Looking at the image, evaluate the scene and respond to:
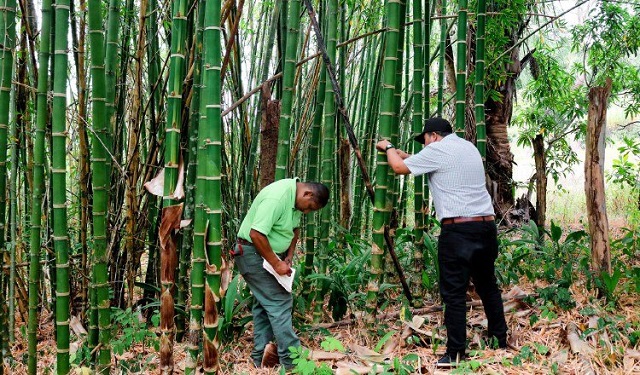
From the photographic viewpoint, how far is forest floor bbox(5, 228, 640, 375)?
262 cm

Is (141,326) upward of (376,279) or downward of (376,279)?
downward

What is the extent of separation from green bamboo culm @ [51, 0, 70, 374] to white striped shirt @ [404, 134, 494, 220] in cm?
148

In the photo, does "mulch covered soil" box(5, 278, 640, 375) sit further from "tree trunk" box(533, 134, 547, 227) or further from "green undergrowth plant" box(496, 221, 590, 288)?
"tree trunk" box(533, 134, 547, 227)

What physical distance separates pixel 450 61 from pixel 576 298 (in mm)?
3163

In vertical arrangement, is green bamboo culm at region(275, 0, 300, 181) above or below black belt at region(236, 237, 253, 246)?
above

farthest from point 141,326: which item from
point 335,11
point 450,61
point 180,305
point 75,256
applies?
point 450,61

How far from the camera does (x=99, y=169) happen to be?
238 cm

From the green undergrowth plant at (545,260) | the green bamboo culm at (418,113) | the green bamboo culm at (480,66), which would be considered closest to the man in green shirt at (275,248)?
the green bamboo culm at (418,113)

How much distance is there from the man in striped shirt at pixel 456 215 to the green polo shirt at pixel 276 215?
497 mm

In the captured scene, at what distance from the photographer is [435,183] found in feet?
9.36

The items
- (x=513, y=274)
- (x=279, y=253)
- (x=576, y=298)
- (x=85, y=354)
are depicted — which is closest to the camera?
(x=85, y=354)

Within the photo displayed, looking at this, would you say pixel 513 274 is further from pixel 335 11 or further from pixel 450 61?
pixel 450 61

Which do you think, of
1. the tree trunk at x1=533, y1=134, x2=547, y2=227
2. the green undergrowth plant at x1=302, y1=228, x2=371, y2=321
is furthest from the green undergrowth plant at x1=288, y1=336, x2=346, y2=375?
the tree trunk at x1=533, y1=134, x2=547, y2=227

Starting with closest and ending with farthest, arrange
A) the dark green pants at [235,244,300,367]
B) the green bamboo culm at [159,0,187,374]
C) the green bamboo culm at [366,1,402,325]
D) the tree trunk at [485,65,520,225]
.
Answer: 1. the green bamboo culm at [159,0,187,374]
2. the green bamboo culm at [366,1,402,325]
3. the dark green pants at [235,244,300,367]
4. the tree trunk at [485,65,520,225]
